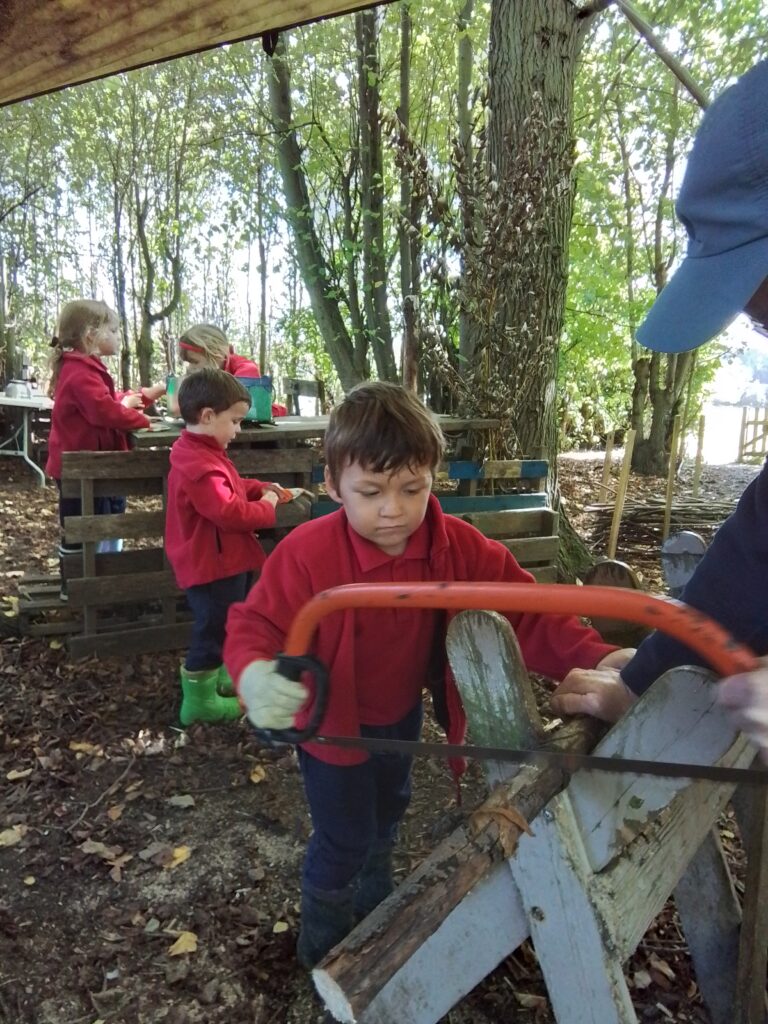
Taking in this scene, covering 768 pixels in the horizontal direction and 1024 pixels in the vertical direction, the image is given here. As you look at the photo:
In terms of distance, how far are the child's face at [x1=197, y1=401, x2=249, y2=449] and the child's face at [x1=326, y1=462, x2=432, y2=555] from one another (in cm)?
199

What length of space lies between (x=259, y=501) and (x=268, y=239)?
16.6 meters

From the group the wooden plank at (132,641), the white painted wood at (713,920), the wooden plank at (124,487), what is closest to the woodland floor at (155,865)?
the wooden plank at (132,641)

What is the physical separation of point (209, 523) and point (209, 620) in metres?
0.53

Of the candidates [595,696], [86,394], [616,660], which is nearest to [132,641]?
[86,394]

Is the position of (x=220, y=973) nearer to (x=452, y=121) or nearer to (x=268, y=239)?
(x=452, y=121)

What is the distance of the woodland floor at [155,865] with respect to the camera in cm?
241

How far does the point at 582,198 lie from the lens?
1362 centimetres

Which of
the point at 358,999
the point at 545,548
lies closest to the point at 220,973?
the point at 358,999

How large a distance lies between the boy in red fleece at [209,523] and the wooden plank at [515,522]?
1726mm

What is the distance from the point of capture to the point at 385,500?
6.49 ft

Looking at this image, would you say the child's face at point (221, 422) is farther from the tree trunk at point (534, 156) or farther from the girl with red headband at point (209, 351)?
the tree trunk at point (534, 156)

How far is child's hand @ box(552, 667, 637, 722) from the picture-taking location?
161cm

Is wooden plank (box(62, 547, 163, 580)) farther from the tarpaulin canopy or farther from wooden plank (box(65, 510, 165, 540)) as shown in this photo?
the tarpaulin canopy

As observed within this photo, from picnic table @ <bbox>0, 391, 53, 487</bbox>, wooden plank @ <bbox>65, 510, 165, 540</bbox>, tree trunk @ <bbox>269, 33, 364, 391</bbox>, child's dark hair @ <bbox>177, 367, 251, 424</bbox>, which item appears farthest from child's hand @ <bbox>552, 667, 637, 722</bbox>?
picnic table @ <bbox>0, 391, 53, 487</bbox>
